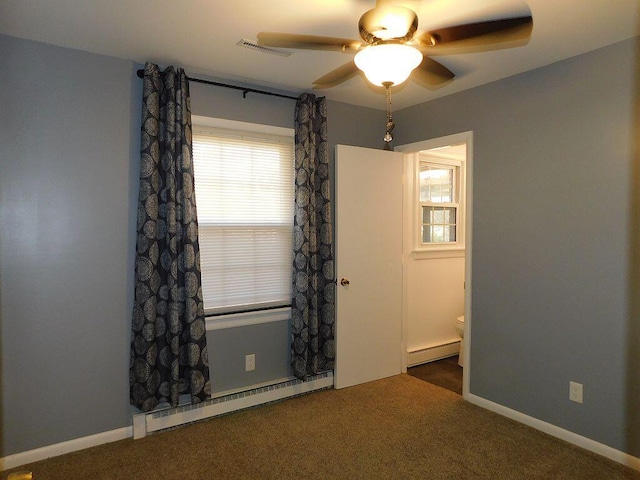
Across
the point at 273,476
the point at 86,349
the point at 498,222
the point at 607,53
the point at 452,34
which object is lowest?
the point at 273,476

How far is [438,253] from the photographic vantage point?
4.36 meters

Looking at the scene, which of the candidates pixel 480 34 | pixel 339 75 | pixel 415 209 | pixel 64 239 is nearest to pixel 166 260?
pixel 64 239

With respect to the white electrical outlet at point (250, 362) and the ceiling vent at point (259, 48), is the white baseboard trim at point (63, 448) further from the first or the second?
the ceiling vent at point (259, 48)

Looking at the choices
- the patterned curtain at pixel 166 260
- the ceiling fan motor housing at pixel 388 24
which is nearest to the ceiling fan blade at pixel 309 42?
the ceiling fan motor housing at pixel 388 24

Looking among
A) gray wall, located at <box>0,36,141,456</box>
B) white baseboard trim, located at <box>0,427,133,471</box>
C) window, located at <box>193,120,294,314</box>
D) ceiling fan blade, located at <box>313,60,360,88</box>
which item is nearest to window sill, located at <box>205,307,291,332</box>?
window, located at <box>193,120,294,314</box>

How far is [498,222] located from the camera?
3.09 metres

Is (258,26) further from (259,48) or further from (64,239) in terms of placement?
(64,239)

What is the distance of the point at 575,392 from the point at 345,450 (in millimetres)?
1516

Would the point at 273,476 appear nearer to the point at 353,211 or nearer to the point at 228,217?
the point at 228,217

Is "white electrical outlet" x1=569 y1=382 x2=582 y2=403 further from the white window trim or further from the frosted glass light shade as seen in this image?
the frosted glass light shade

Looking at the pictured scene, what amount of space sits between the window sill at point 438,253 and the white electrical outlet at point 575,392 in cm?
182

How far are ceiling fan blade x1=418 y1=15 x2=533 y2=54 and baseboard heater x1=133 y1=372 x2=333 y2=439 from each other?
2.63 meters

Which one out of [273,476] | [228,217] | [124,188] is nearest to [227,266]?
[228,217]

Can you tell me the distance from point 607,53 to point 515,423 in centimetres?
248
